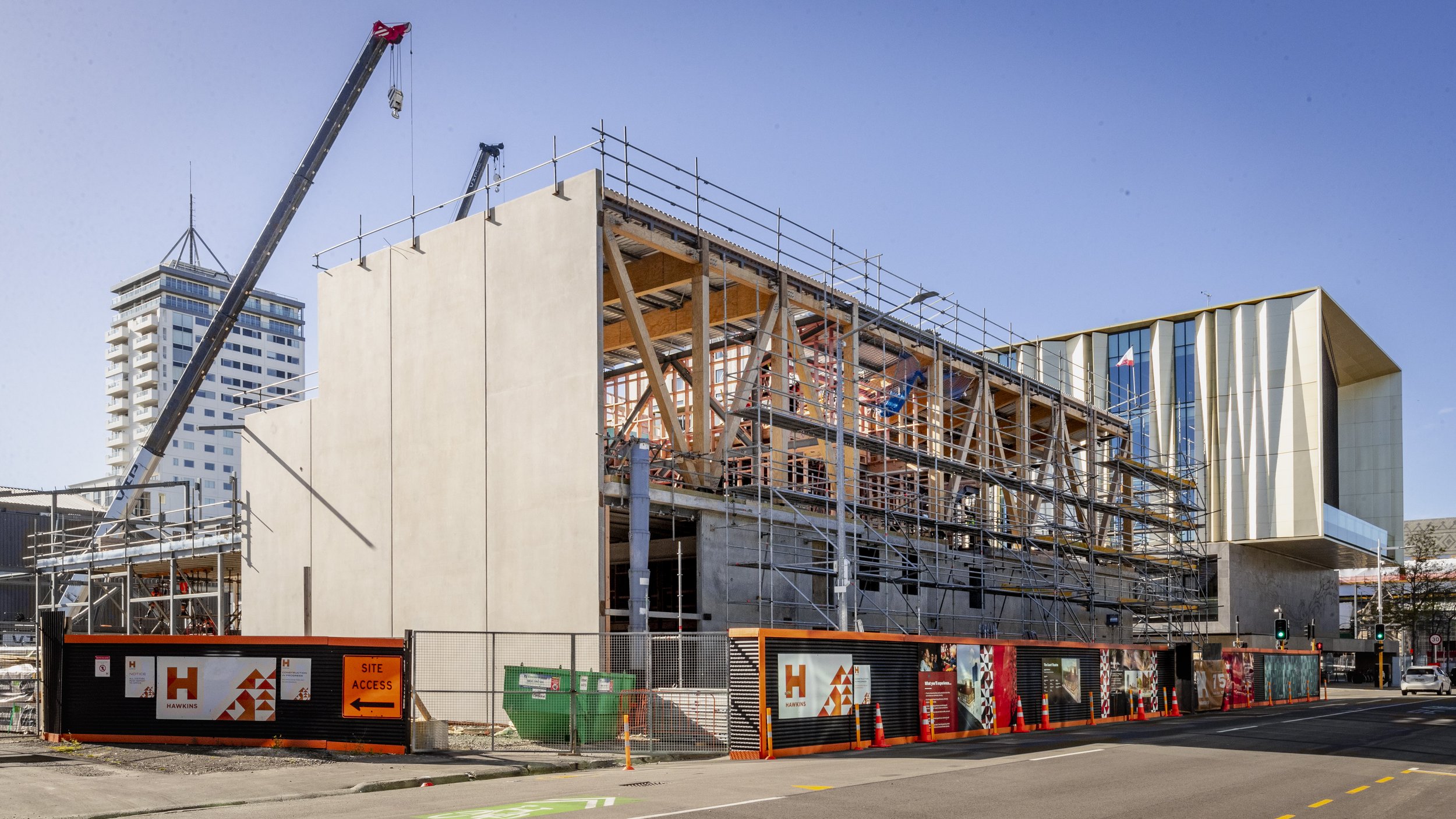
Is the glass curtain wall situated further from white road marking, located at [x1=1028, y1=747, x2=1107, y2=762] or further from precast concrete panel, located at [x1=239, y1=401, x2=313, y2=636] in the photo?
white road marking, located at [x1=1028, y1=747, x2=1107, y2=762]

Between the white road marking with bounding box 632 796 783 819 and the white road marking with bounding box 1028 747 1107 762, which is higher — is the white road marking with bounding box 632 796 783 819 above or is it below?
above

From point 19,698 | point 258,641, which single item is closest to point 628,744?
point 258,641

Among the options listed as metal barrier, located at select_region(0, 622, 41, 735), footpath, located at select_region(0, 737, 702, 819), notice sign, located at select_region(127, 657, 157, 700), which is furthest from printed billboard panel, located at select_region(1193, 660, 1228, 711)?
metal barrier, located at select_region(0, 622, 41, 735)

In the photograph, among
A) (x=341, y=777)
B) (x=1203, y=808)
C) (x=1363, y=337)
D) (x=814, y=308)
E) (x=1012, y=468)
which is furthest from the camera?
(x=1363, y=337)

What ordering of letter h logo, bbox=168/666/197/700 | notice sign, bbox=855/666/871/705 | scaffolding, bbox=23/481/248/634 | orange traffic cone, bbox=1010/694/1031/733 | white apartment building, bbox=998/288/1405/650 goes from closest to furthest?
letter h logo, bbox=168/666/197/700, notice sign, bbox=855/666/871/705, orange traffic cone, bbox=1010/694/1031/733, scaffolding, bbox=23/481/248/634, white apartment building, bbox=998/288/1405/650

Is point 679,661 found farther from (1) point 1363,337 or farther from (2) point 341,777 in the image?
(1) point 1363,337

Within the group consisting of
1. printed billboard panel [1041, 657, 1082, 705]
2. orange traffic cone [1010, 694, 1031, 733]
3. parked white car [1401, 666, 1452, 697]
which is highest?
printed billboard panel [1041, 657, 1082, 705]

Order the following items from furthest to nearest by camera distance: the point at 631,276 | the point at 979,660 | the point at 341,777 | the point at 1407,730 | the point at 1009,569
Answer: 1. the point at 1009,569
2. the point at 631,276
3. the point at 1407,730
4. the point at 979,660
5. the point at 341,777

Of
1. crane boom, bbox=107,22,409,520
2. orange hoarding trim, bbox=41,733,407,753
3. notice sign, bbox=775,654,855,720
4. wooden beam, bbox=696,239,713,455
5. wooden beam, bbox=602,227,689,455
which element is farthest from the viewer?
crane boom, bbox=107,22,409,520

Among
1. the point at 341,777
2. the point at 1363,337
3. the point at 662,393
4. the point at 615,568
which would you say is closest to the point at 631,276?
the point at 662,393

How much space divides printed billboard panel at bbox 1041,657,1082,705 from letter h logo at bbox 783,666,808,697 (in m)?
10.2

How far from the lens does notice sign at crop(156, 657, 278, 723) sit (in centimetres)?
2189

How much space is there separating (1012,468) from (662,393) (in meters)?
23.3

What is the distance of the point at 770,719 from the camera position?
2191 cm
